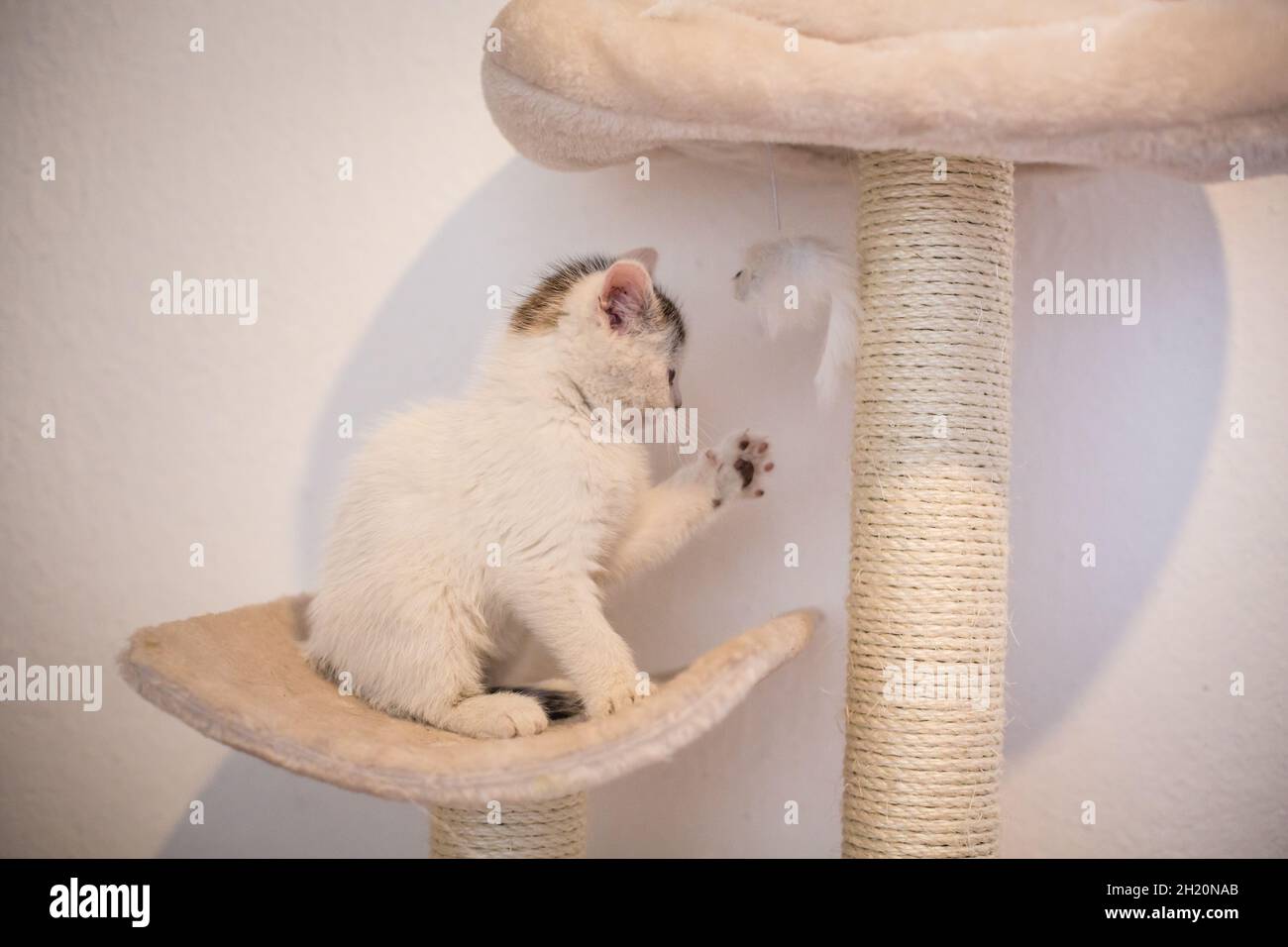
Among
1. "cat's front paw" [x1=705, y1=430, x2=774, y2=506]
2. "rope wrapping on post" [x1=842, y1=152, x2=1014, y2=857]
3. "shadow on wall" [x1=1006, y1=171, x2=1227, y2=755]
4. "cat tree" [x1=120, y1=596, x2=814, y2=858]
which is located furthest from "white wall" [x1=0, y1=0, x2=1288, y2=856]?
"cat tree" [x1=120, y1=596, x2=814, y2=858]

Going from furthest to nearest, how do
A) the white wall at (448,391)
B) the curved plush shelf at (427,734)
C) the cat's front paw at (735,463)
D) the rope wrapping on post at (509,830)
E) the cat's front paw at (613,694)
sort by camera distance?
the white wall at (448,391)
the cat's front paw at (735,463)
the rope wrapping on post at (509,830)
the cat's front paw at (613,694)
the curved plush shelf at (427,734)

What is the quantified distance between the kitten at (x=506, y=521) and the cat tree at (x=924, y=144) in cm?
23

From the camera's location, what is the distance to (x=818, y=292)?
3.83 feet

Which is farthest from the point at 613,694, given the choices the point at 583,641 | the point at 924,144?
the point at 924,144

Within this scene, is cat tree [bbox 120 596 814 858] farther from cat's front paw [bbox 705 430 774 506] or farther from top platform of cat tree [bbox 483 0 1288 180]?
top platform of cat tree [bbox 483 0 1288 180]

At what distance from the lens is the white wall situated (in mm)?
1475

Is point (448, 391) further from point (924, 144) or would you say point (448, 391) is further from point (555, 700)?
point (924, 144)

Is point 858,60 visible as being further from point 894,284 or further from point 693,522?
point 693,522

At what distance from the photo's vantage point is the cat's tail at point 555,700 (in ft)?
3.63

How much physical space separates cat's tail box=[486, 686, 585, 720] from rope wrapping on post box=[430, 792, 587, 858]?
11 cm

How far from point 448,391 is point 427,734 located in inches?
27.5

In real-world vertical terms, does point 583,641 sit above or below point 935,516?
below

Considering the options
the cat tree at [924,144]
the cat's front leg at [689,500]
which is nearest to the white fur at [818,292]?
the cat tree at [924,144]

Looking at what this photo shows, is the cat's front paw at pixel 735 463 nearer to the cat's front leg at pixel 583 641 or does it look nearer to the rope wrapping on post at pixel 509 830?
the cat's front leg at pixel 583 641
